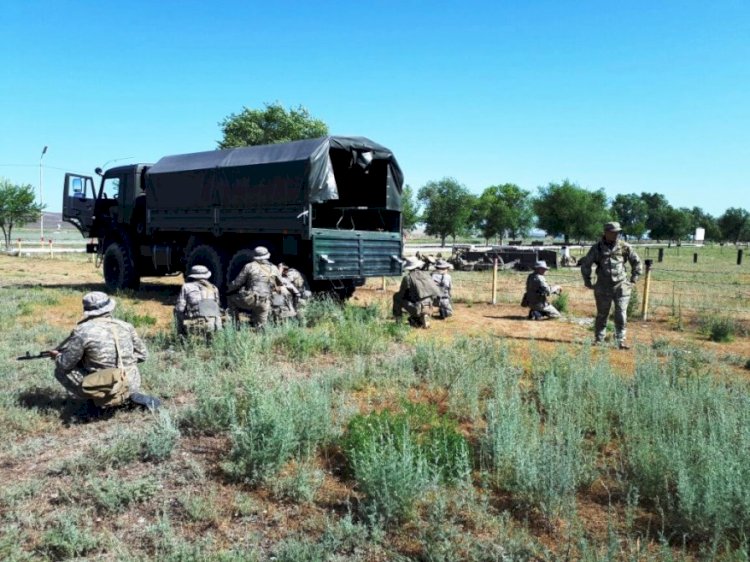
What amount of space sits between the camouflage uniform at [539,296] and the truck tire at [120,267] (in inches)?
347

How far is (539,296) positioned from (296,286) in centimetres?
481

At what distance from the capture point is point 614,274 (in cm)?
856

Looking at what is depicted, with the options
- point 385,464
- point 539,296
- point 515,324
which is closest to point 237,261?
point 515,324

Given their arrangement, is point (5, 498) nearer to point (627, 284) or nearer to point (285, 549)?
point (285, 549)

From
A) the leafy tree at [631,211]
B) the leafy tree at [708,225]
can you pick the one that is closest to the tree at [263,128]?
the leafy tree at [631,211]

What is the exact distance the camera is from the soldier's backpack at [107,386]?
5.03 meters

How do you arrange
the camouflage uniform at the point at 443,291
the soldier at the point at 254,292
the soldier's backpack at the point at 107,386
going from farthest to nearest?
the camouflage uniform at the point at 443,291
the soldier at the point at 254,292
the soldier's backpack at the point at 107,386

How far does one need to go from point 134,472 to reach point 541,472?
2.77m

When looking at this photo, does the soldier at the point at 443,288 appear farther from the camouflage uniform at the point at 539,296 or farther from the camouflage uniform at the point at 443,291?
the camouflage uniform at the point at 539,296

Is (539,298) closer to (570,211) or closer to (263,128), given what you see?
(263,128)

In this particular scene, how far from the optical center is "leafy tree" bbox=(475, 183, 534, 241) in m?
62.6

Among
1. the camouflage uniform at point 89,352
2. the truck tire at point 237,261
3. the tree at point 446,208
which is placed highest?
the tree at point 446,208

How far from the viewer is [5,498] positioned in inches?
149

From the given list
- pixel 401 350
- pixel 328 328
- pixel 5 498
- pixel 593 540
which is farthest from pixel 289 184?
pixel 593 540
